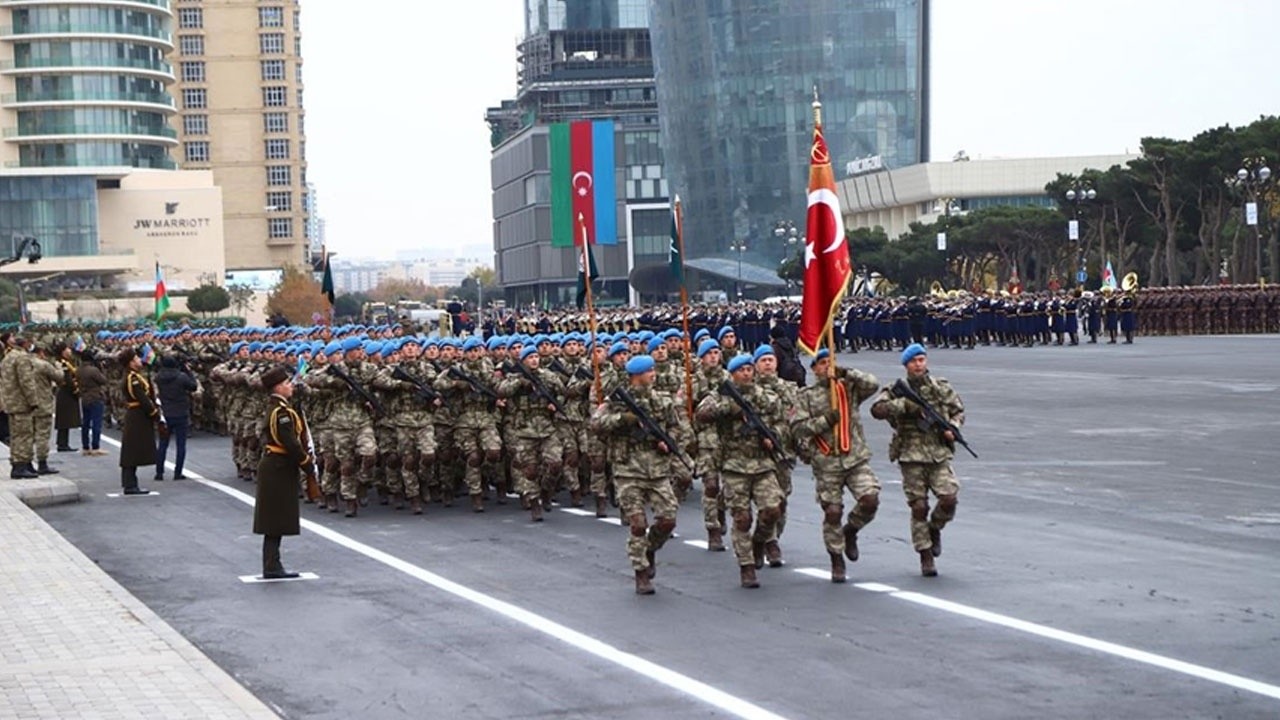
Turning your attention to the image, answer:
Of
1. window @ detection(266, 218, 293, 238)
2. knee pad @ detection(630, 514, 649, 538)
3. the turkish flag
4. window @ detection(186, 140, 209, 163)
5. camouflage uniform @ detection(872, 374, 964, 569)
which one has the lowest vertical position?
knee pad @ detection(630, 514, 649, 538)

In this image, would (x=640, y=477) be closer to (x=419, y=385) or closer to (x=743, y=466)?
(x=743, y=466)

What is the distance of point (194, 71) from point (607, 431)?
146378 mm

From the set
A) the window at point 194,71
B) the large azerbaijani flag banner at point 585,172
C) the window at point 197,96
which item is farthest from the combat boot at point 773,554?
the large azerbaijani flag banner at point 585,172

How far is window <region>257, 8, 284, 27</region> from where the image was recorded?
153 metres

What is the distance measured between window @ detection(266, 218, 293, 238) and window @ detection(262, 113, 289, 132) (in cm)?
718

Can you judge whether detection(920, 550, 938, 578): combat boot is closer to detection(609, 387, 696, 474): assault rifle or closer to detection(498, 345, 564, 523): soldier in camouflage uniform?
detection(609, 387, 696, 474): assault rifle

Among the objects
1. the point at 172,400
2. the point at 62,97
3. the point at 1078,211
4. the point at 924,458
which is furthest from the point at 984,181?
the point at 924,458

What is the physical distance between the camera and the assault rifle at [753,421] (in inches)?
556

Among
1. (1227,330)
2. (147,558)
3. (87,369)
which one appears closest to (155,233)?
(1227,330)

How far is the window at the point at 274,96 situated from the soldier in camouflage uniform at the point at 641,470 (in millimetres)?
144592

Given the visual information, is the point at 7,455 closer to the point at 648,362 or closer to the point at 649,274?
the point at 648,362

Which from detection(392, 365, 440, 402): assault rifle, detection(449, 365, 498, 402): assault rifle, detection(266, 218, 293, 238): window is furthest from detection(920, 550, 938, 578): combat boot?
detection(266, 218, 293, 238): window

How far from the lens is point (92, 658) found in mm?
11102

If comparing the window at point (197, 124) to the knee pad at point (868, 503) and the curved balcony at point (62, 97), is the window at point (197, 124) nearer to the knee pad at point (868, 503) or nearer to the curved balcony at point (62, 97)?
the curved balcony at point (62, 97)
